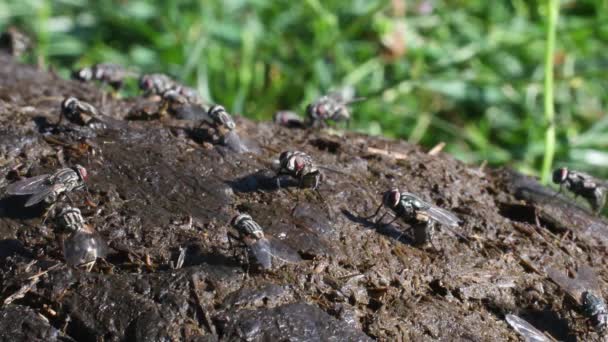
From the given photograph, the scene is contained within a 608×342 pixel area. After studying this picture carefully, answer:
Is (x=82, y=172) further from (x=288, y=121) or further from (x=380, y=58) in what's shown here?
(x=380, y=58)

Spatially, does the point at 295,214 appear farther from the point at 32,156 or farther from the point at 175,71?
the point at 175,71

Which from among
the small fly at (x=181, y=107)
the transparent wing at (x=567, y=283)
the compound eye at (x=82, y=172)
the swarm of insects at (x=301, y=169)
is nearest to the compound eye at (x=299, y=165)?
the swarm of insects at (x=301, y=169)

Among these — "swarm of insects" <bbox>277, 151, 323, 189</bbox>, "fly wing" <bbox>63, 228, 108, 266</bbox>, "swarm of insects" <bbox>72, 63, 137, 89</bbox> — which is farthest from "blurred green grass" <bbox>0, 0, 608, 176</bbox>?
"fly wing" <bbox>63, 228, 108, 266</bbox>

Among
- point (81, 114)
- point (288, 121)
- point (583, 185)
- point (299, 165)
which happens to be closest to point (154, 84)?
point (288, 121)

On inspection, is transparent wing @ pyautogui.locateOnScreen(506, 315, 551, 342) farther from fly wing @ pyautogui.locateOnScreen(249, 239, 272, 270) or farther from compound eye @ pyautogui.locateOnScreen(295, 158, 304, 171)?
compound eye @ pyautogui.locateOnScreen(295, 158, 304, 171)

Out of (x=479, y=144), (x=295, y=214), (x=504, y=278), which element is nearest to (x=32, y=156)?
(x=295, y=214)

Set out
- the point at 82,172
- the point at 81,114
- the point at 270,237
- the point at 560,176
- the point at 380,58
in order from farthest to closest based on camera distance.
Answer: the point at 380,58, the point at 560,176, the point at 81,114, the point at 82,172, the point at 270,237
